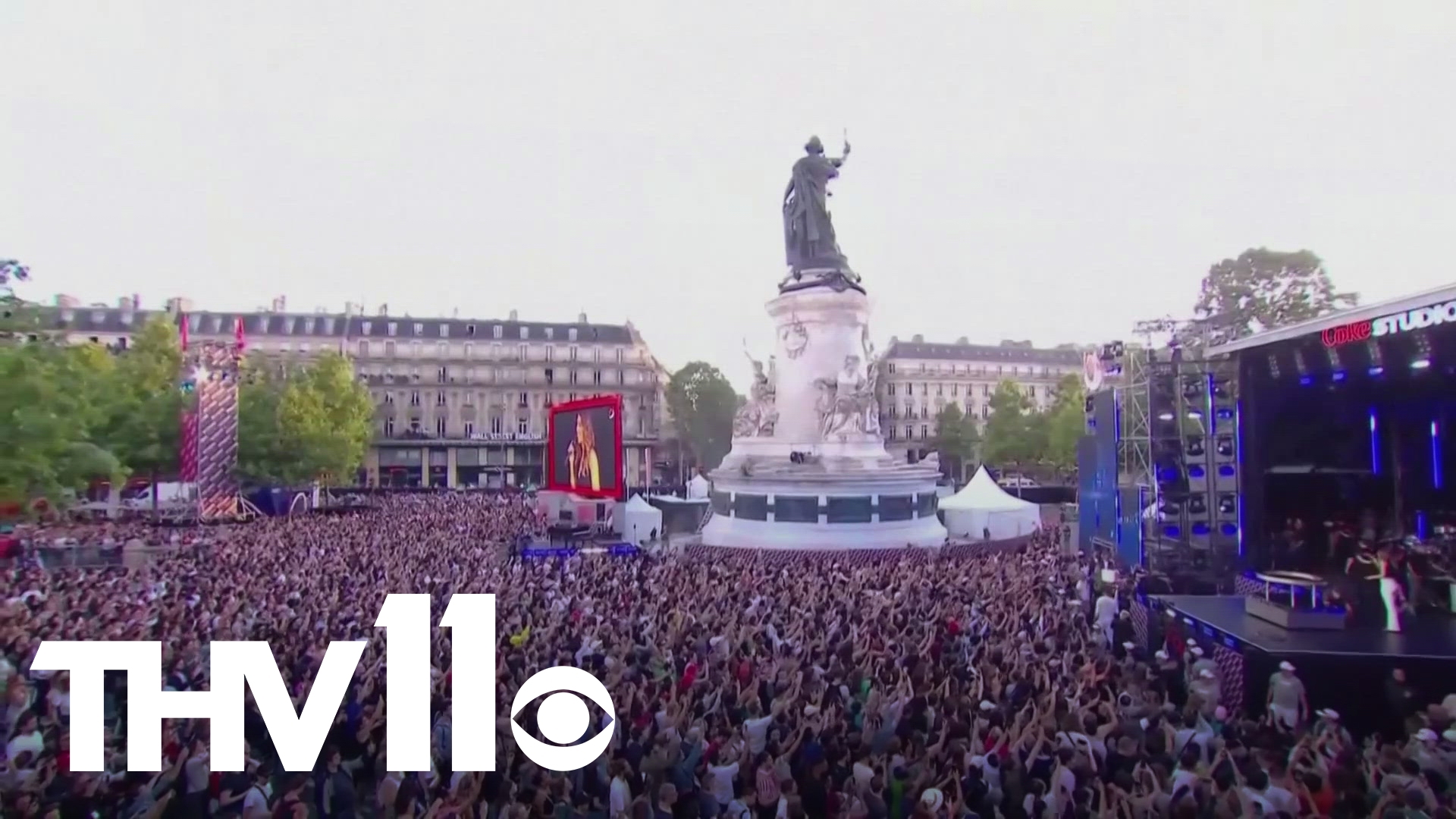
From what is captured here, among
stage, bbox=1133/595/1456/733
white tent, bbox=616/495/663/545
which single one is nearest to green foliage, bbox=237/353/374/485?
white tent, bbox=616/495/663/545

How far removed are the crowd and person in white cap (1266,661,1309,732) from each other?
0.11 feet

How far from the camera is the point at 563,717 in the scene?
8406 millimetres

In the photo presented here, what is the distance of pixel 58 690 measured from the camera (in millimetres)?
9312

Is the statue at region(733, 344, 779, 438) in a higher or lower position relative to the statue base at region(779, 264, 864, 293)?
lower

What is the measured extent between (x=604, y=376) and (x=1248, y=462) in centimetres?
6168

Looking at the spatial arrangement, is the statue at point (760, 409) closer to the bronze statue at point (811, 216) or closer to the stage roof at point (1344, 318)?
the bronze statue at point (811, 216)

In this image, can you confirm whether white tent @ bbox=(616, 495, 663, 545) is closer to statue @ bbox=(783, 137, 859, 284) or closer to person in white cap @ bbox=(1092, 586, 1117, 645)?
statue @ bbox=(783, 137, 859, 284)

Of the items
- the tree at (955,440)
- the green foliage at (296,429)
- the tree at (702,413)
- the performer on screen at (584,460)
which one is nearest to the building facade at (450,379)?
the tree at (702,413)

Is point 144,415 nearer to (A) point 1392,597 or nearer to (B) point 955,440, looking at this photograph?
(A) point 1392,597

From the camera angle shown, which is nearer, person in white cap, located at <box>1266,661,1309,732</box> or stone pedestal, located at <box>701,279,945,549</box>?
person in white cap, located at <box>1266,661,1309,732</box>

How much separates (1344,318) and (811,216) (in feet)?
67.9

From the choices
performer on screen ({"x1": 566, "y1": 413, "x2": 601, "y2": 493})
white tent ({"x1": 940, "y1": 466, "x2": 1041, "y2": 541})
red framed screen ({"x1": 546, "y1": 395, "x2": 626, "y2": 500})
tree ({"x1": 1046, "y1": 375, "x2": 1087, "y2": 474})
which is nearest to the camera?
red framed screen ({"x1": 546, "y1": 395, "x2": 626, "y2": 500})

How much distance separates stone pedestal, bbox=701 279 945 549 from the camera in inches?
1090

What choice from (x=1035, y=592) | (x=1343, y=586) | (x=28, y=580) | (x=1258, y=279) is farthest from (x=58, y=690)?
(x=1258, y=279)
